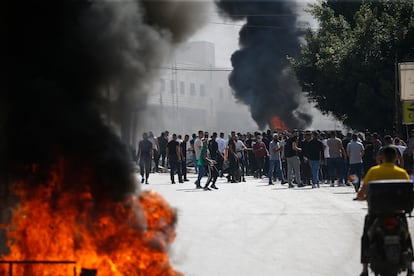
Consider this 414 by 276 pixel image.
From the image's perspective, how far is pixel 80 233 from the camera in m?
7.91

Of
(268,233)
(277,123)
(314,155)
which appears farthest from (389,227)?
(277,123)

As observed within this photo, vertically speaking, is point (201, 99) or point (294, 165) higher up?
point (201, 99)

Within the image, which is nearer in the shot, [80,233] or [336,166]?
[80,233]

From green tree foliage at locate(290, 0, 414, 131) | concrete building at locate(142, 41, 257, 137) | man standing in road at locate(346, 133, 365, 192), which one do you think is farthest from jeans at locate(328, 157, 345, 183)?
concrete building at locate(142, 41, 257, 137)

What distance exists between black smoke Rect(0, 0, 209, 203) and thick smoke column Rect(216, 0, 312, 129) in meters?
47.5

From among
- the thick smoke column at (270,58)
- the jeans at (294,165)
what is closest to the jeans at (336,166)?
the jeans at (294,165)

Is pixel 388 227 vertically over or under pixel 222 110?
under

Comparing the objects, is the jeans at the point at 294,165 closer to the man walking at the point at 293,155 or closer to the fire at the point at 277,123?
the man walking at the point at 293,155

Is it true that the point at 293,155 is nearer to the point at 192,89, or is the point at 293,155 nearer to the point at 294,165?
the point at 294,165

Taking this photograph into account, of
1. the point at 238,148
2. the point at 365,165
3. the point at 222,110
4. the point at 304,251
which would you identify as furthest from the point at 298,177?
the point at 222,110

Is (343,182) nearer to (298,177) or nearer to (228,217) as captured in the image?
(298,177)

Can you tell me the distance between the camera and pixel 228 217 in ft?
51.9

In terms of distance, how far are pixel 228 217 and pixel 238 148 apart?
1390 centimetres

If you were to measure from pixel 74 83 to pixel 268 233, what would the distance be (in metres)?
5.38
